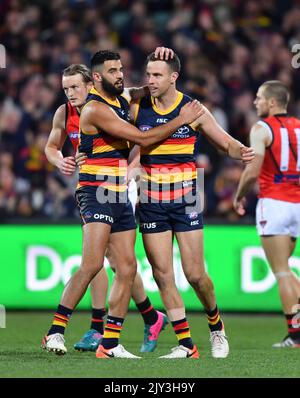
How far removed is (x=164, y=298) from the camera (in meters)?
8.62

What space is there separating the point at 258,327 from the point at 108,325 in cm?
384

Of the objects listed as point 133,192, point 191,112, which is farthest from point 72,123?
point 191,112

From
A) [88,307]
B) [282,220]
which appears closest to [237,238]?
[88,307]

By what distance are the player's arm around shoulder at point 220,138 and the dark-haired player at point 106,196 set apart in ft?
0.51

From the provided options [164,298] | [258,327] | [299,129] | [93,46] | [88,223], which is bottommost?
[258,327]

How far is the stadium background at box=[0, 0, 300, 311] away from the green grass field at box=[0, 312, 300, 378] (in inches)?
24.4

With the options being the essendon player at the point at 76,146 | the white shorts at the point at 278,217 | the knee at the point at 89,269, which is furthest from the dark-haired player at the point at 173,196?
the white shorts at the point at 278,217

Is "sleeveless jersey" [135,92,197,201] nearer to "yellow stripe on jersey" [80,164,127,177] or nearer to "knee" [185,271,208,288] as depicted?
"yellow stripe on jersey" [80,164,127,177]

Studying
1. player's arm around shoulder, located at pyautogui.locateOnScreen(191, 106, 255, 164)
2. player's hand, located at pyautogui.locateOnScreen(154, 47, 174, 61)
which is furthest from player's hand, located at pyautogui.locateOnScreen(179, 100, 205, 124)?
player's hand, located at pyautogui.locateOnScreen(154, 47, 174, 61)

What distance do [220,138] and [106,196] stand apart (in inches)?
39.6

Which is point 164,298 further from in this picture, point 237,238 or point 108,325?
point 237,238

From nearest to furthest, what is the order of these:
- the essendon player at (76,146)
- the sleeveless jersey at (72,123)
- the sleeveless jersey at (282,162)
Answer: the essendon player at (76,146)
the sleeveless jersey at (72,123)
the sleeveless jersey at (282,162)

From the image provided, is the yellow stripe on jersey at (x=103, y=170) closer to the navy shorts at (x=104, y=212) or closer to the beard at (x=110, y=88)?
the navy shorts at (x=104, y=212)

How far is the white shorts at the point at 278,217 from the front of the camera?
10211 millimetres
